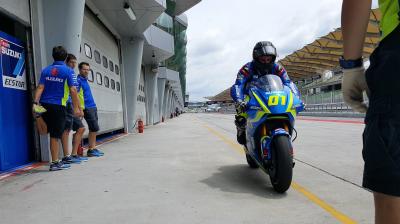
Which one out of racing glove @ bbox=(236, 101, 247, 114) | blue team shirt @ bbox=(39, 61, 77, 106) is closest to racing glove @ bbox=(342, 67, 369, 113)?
racing glove @ bbox=(236, 101, 247, 114)

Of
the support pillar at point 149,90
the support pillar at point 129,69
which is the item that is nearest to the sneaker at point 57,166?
the support pillar at point 129,69

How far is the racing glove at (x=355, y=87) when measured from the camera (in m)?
1.67

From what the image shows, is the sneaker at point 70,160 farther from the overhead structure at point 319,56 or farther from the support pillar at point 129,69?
the overhead structure at point 319,56

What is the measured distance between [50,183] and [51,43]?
119 inches

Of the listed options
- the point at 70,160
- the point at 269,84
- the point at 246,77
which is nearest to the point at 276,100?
the point at 269,84

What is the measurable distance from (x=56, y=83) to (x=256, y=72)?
10.6 feet

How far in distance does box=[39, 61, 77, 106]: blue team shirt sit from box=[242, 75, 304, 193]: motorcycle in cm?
310

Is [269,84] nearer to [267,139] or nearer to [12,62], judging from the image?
[267,139]

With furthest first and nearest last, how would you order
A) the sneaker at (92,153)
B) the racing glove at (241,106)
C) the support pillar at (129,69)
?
the support pillar at (129,69) < the sneaker at (92,153) < the racing glove at (241,106)

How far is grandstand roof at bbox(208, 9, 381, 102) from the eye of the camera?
38.5m

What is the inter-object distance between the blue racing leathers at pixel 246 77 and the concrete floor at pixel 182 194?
123cm

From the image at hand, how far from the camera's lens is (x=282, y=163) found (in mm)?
4137

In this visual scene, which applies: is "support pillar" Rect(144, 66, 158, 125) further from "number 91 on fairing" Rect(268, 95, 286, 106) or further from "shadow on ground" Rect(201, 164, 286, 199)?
"number 91 on fairing" Rect(268, 95, 286, 106)

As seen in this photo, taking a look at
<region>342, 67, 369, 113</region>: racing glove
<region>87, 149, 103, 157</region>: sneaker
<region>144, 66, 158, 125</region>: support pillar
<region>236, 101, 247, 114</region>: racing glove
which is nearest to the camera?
<region>342, 67, 369, 113</region>: racing glove
